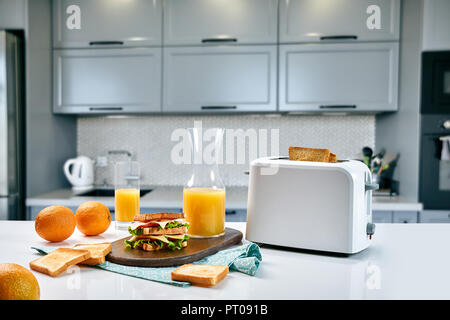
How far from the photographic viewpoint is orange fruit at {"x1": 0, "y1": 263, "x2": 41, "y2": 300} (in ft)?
2.03

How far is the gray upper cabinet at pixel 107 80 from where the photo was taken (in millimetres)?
2650

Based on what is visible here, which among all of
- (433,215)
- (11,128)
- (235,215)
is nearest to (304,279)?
(235,215)

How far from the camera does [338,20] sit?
251 cm

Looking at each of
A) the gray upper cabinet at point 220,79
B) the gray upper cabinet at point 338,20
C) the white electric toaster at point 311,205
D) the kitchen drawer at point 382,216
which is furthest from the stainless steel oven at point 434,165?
the white electric toaster at point 311,205

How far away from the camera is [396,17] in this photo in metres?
2.47

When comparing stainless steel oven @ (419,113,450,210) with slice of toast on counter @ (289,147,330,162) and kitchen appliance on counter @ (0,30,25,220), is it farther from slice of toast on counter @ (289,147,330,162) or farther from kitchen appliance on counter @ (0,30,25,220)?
kitchen appliance on counter @ (0,30,25,220)

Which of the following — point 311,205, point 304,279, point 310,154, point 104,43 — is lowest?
point 304,279

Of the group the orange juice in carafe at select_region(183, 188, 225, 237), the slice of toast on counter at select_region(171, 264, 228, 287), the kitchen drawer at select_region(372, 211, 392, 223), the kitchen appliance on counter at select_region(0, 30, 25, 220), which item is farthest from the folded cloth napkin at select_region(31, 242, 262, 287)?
the kitchen appliance on counter at select_region(0, 30, 25, 220)

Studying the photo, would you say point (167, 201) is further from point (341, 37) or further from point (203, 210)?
point (341, 37)

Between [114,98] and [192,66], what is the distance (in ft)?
1.92

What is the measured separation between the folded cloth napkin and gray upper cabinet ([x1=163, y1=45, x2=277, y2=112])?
1.80m

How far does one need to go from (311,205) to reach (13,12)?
239 centimetres
